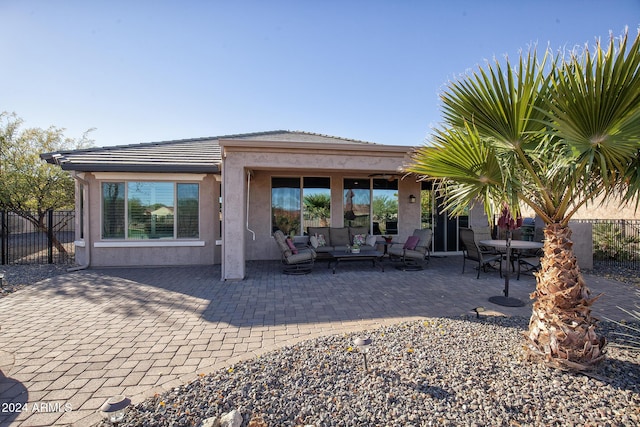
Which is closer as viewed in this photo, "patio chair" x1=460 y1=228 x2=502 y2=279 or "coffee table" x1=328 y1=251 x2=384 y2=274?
"patio chair" x1=460 y1=228 x2=502 y2=279

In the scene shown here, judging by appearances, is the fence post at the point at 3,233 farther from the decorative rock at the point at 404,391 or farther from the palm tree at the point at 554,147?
the palm tree at the point at 554,147

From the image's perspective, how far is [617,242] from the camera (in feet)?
34.6

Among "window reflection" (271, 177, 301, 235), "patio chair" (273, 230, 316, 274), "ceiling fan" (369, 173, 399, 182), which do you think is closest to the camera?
"patio chair" (273, 230, 316, 274)

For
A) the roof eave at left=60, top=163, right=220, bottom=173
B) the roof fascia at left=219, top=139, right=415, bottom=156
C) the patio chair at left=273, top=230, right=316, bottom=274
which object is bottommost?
the patio chair at left=273, top=230, right=316, bottom=274

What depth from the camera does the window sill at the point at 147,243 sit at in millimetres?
9009

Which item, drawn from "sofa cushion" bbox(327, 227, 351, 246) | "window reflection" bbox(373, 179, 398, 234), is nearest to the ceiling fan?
"window reflection" bbox(373, 179, 398, 234)

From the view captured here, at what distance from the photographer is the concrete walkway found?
300 centimetres

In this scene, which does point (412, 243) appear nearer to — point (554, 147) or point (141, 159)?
point (554, 147)

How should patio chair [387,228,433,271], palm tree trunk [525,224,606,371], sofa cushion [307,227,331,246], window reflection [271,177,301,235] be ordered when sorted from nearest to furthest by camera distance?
palm tree trunk [525,224,606,371]
patio chair [387,228,433,271]
sofa cushion [307,227,331,246]
window reflection [271,177,301,235]

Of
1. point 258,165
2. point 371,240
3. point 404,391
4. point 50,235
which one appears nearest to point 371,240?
point 371,240

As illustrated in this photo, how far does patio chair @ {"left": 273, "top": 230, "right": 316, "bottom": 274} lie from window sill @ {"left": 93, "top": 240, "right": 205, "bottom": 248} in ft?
9.57

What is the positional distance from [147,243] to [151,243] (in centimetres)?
12

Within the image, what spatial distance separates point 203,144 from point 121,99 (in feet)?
11.2

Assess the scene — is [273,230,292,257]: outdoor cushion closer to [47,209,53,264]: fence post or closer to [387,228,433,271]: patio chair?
[387,228,433,271]: patio chair
